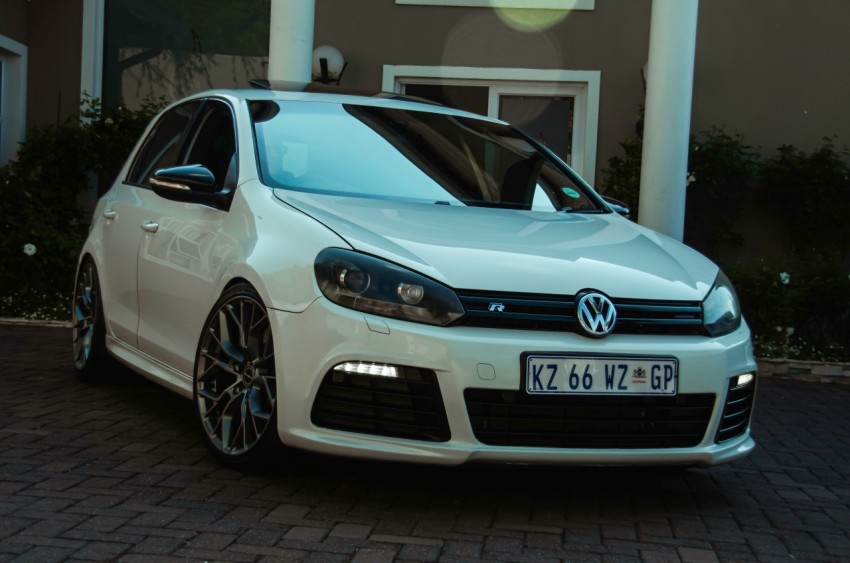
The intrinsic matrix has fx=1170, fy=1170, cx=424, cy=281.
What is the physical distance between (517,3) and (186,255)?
6993mm

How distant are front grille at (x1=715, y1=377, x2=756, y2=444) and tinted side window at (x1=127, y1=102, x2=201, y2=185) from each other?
293 cm

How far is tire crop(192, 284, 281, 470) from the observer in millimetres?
4129

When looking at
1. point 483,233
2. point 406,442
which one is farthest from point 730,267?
point 406,442

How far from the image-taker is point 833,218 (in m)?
10.2

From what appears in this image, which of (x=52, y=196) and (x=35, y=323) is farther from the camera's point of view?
(x=52, y=196)

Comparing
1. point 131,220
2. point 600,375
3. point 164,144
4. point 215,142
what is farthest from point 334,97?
point 600,375

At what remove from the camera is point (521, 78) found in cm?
1109

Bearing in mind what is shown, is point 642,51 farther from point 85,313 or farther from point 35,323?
point 85,313

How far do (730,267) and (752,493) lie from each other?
4.37m

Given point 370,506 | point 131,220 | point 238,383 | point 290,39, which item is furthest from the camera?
point 290,39

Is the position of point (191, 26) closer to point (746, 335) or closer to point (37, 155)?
point (37, 155)

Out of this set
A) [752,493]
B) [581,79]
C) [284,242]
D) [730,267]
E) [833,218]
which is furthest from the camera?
[581,79]

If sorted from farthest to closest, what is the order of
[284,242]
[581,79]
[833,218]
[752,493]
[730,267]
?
[581,79], [833,218], [730,267], [752,493], [284,242]

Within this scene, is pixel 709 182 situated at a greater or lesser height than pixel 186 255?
greater
